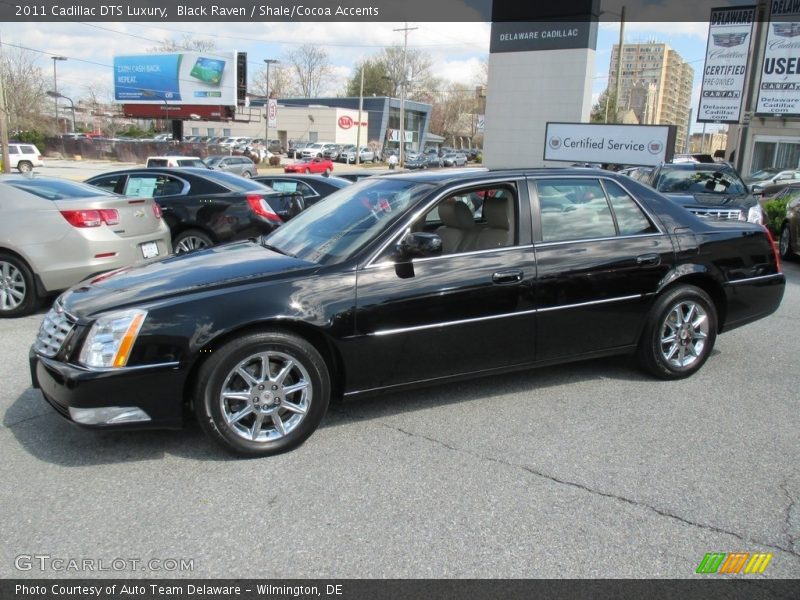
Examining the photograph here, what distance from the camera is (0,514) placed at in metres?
3.04

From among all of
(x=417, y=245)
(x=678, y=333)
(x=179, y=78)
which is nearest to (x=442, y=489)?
(x=417, y=245)

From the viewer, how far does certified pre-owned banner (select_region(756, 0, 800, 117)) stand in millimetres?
28109

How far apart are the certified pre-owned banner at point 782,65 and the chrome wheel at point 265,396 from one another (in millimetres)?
32173

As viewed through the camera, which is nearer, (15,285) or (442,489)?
(442,489)

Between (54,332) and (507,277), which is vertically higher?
(507,277)

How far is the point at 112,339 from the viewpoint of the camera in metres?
3.40

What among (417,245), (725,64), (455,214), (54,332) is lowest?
(54,332)

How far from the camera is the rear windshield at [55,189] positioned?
6.86 metres

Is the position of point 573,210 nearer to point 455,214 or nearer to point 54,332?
point 455,214

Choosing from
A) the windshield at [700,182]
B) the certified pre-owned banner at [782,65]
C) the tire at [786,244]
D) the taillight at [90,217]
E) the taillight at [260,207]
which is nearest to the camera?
the taillight at [90,217]

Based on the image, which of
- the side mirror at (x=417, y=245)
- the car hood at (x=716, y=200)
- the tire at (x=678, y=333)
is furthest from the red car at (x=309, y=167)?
the side mirror at (x=417, y=245)

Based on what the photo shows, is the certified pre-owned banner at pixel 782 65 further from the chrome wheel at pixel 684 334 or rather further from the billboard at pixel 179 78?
the billboard at pixel 179 78

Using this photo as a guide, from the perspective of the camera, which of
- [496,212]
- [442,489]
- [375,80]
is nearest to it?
[442,489]

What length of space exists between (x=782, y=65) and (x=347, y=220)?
31.9 metres
